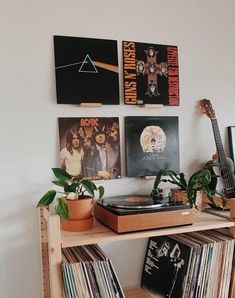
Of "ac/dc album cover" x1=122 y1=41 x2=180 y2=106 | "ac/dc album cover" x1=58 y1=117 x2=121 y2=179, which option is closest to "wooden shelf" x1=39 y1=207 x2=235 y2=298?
"ac/dc album cover" x1=58 y1=117 x2=121 y2=179

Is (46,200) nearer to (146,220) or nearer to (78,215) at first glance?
(78,215)

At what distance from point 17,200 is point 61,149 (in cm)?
28

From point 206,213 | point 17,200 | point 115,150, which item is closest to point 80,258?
point 17,200

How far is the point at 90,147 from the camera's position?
4.47ft

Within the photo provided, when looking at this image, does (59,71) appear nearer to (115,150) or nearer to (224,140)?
(115,150)

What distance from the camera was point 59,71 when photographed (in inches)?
51.3

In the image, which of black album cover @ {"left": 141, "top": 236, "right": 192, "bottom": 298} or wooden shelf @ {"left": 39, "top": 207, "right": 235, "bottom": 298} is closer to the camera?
wooden shelf @ {"left": 39, "top": 207, "right": 235, "bottom": 298}

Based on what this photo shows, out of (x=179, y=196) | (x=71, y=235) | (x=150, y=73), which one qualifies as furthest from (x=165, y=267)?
(x=150, y=73)

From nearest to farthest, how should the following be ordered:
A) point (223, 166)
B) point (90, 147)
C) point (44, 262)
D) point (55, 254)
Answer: point (55, 254)
point (44, 262)
point (90, 147)
point (223, 166)

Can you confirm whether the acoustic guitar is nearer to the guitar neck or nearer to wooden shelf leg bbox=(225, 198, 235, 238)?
the guitar neck

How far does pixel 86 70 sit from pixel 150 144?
1.49 ft

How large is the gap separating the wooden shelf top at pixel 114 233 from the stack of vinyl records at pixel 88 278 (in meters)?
0.08

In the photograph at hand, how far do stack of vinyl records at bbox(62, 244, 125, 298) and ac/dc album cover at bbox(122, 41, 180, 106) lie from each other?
71 cm

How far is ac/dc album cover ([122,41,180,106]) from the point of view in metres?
1.41
